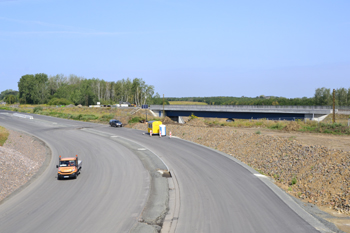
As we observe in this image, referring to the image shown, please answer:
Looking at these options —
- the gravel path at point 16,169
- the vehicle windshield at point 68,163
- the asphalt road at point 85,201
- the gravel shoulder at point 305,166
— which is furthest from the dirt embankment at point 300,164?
the gravel path at point 16,169

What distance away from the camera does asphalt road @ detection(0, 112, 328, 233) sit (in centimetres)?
1380

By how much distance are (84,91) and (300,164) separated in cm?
13623

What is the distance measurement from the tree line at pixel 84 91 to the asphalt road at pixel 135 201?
12004 centimetres

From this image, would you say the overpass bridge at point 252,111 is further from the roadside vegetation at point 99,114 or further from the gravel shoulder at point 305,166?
the gravel shoulder at point 305,166

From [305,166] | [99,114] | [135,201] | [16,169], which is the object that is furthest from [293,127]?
[99,114]

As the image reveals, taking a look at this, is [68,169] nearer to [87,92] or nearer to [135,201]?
[135,201]

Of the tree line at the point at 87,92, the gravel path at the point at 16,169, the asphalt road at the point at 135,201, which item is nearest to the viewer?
the asphalt road at the point at 135,201

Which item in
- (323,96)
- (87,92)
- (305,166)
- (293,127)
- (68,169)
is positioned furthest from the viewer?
(87,92)

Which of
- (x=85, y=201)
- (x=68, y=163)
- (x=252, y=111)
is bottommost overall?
(x=85, y=201)

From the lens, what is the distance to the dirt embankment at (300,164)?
1875cm

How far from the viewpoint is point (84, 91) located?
482 feet

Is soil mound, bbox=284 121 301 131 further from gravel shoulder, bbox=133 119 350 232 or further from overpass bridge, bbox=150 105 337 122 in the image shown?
overpass bridge, bbox=150 105 337 122

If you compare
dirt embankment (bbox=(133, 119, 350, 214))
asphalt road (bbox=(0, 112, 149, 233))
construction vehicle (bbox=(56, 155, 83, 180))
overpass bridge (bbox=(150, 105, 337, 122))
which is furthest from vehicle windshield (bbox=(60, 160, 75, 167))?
overpass bridge (bbox=(150, 105, 337, 122))

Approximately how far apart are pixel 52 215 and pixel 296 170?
757 inches
